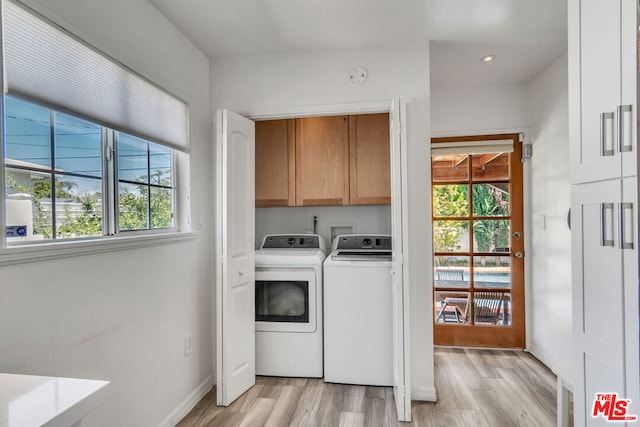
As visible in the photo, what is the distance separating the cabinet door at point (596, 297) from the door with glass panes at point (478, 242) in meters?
2.04

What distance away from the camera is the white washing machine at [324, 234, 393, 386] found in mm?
2406

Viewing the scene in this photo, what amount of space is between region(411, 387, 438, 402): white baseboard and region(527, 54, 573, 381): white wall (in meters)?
1.02

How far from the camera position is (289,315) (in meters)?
2.60

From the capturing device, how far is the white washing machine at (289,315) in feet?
8.36

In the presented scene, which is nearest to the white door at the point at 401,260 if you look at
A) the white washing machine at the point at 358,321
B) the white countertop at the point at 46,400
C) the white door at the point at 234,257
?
the white washing machine at the point at 358,321

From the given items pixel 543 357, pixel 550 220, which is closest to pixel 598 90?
pixel 550 220

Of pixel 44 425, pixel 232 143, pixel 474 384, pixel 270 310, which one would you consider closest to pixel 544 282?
pixel 474 384

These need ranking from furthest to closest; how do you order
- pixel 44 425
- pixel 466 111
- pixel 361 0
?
pixel 466 111 < pixel 361 0 < pixel 44 425

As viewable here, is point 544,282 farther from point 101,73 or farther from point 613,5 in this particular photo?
point 101,73

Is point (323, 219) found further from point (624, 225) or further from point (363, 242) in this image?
point (624, 225)

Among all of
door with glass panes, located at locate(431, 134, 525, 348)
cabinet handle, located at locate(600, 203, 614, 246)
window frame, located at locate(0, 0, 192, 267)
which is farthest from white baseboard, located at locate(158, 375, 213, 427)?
cabinet handle, located at locate(600, 203, 614, 246)

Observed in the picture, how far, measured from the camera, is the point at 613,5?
0.95 metres

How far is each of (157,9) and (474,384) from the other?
328 centimetres

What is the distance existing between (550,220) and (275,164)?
2.42m
